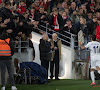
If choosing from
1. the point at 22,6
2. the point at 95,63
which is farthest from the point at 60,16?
the point at 95,63

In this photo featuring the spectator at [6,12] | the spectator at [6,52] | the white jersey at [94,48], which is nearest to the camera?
the spectator at [6,52]

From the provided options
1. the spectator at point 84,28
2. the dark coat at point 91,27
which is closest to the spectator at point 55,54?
the spectator at point 84,28

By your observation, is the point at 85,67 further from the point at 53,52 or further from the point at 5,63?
the point at 5,63

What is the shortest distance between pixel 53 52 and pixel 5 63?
17.7ft

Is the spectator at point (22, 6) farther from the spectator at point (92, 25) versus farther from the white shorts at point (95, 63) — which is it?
the white shorts at point (95, 63)

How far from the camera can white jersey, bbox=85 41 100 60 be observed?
15.6 m

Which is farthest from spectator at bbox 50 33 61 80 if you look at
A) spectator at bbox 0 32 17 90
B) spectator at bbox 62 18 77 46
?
spectator at bbox 0 32 17 90

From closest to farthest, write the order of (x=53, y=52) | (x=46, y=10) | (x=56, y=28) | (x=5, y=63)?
(x=5, y=63) < (x=53, y=52) < (x=56, y=28) < (x=46, y=10)

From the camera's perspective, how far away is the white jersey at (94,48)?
51.2ft

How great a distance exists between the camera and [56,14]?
2000 cm

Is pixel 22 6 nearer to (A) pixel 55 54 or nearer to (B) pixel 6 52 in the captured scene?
(A) pixel 55 54

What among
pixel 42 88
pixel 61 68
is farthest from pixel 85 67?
pixel 42 88

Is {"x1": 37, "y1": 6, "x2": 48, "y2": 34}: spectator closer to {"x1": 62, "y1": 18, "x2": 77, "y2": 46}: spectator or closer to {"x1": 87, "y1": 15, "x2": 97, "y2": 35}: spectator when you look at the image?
{"x1": 62, "y1": 18, "x2": 77, "y2": 46}: spectator

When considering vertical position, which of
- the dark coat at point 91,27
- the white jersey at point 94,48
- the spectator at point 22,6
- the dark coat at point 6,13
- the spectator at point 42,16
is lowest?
the white jersey at point 94,48
